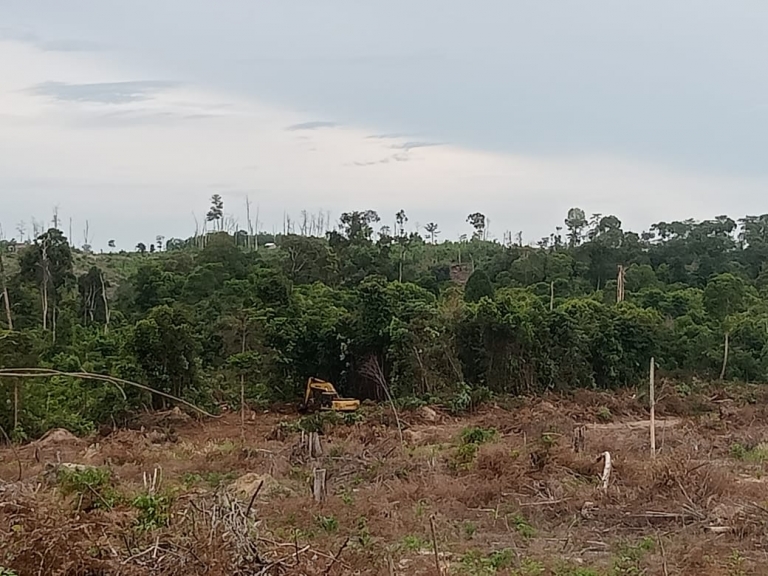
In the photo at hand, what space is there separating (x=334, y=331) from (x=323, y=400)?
2.37 m

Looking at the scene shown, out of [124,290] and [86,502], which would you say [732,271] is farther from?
[86,502]

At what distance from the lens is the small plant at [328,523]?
28.6 feet

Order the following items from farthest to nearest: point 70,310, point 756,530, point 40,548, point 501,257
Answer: point 501,257
point 70,310
point 756,530
point 40,548

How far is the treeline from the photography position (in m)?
19.7

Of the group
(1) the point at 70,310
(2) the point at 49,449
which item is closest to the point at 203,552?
(2) the point at 49,449

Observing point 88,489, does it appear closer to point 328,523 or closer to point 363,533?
point 363,533

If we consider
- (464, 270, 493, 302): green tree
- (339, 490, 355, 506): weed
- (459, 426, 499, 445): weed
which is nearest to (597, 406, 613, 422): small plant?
(459, 426, 499, 445): weed

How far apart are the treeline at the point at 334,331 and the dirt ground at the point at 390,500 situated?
5.71 ft

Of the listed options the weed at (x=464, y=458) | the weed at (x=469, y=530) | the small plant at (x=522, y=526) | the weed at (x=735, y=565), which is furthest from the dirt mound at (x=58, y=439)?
the weed at (x=735, y=565)

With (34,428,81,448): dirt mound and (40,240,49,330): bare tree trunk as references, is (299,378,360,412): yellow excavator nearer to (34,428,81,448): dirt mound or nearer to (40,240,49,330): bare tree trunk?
(34,428,81,448): dirt mound

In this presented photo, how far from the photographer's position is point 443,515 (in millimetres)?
9914

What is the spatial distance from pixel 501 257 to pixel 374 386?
15176mm

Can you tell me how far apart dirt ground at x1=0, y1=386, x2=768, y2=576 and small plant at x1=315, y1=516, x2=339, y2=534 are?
0.09ft

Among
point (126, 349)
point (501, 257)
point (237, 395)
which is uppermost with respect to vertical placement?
point (501, 257)
